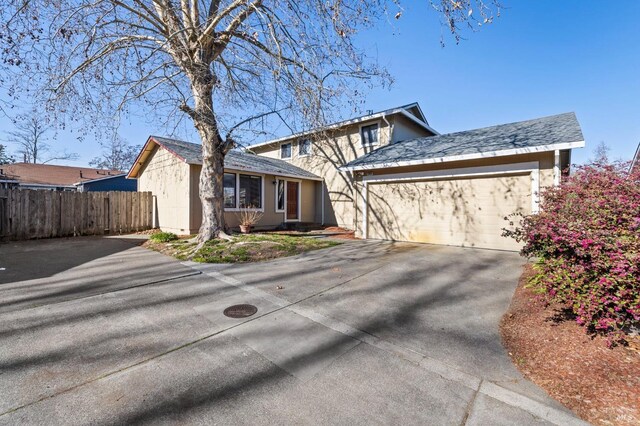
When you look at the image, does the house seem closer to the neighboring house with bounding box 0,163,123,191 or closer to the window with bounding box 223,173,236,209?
the window with bounding box 223,173,236,209

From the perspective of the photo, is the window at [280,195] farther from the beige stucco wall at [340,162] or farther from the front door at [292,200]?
the beige stucco wall at [340,162]

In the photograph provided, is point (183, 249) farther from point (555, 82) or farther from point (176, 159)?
point (555, 82)

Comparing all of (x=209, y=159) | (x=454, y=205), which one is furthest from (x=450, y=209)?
(x=209, y=159)

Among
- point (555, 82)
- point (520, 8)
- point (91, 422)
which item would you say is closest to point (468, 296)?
point (91, 422)

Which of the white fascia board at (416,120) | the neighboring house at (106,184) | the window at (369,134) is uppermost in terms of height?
the white fascia board at (416,120)

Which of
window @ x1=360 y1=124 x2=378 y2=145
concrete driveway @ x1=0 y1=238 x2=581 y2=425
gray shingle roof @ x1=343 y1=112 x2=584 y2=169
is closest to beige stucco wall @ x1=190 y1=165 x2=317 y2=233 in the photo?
window @ x1=360 y1=124 x2=378 y2=145

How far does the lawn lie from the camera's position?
6621 mm

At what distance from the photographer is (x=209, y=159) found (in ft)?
26.3

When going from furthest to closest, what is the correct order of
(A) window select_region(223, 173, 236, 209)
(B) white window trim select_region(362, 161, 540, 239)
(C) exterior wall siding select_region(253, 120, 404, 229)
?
(C) exterior wall siding select_region(253, 120, 404, 229), (A) window select_region(223, 173, 236, 209), (B) white window trim select_region(362, 161, 540, 239)

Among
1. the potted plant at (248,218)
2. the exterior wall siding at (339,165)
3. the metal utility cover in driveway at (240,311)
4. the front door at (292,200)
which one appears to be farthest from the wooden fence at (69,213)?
the metal utility cover in driveway at (240,311)

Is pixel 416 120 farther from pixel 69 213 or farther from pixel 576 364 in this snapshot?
pixel 69 213

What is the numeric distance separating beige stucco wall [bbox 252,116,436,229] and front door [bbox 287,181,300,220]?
1637mm

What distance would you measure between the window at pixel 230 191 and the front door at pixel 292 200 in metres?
3.08

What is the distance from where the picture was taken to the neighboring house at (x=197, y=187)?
10.8m
